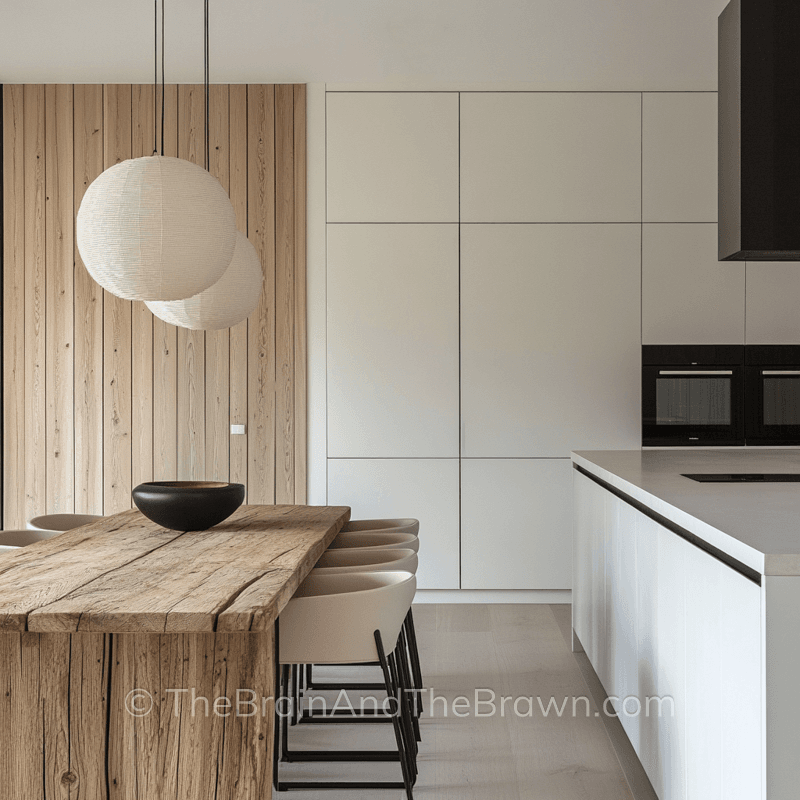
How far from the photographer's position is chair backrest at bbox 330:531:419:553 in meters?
3.11

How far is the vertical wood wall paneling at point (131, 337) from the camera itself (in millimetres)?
4727

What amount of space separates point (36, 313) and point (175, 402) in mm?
966

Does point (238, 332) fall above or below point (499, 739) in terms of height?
above

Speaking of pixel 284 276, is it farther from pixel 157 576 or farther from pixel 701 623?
pixel 701 623

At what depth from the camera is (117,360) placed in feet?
15.6

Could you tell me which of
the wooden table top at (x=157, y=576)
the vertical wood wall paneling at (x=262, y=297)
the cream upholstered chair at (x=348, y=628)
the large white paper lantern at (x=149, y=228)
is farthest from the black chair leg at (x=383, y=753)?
the vertical wood wall paneling at (x=262, y=297)

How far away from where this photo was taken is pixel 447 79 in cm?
466

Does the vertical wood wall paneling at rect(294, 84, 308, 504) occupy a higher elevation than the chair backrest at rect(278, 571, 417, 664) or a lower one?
higher

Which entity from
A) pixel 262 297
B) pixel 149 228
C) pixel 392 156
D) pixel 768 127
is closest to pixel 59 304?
pixel 262 297

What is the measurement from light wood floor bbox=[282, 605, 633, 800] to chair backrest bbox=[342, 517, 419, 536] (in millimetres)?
676

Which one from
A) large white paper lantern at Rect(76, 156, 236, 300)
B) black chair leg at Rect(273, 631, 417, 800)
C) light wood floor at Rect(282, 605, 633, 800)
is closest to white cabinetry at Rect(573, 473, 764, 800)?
light wood floor at Rect(282, 605, 633, 800)

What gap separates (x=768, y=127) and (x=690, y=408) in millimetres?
2187

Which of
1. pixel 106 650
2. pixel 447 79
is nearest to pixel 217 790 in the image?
pixel 106 650

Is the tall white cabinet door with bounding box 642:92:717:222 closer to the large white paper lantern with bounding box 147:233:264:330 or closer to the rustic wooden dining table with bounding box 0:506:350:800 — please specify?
the large white paper lantern with bounding box 147:233:264:330
